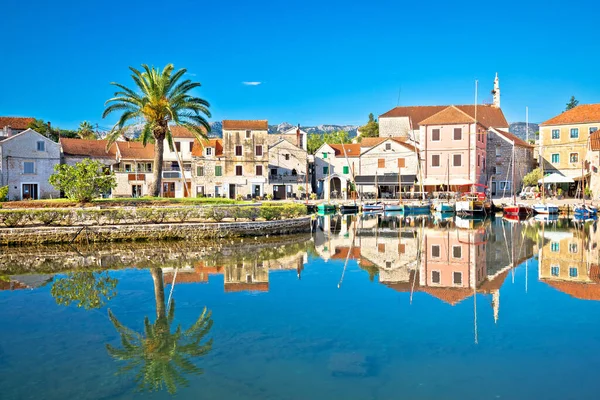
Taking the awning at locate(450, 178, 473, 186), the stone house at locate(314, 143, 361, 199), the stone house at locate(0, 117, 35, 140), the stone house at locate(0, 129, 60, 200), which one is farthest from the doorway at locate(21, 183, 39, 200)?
the awning at locate(450, 178, 473, 186)

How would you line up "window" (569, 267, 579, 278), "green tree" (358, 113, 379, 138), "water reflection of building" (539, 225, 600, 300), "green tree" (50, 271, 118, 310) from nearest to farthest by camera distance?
"green tree" (50, 271, 118, 310) → "water reflection of building" (539, 225, 600, 300) → "window" (569, 267, 579, 278) → "green tree" (358, 113, 379, 138)

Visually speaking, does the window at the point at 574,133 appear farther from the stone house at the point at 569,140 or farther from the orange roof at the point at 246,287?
the orange roof at the point at 246,287

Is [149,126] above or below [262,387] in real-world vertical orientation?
above

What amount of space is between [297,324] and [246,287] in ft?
16.0

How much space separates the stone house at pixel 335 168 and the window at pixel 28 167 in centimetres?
3286

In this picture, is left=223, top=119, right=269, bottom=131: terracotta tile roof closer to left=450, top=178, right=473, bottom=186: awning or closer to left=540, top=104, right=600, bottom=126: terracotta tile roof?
left=450, top=178, right=473, bottom=186: awning

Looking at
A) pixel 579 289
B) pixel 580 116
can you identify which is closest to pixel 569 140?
pixel 580 116

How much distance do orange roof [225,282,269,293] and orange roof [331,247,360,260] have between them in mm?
7046

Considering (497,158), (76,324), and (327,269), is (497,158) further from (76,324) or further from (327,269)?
(76,324)

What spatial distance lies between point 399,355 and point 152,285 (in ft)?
33.0

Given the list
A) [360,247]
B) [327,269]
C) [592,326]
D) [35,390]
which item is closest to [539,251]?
[360,247]

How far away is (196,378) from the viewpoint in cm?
981

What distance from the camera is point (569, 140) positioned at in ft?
212

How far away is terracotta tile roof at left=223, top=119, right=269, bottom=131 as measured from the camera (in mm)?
60844
